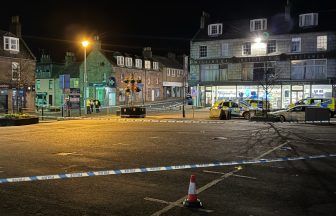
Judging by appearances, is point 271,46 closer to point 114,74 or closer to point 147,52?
point 114,74

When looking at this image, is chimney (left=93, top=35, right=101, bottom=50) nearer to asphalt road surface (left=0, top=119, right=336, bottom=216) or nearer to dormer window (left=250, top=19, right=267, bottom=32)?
dormer window (left=250, top=19, right=267, bottom=32)

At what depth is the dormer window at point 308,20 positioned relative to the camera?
46312mm

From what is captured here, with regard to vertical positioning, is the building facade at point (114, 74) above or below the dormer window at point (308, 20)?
below

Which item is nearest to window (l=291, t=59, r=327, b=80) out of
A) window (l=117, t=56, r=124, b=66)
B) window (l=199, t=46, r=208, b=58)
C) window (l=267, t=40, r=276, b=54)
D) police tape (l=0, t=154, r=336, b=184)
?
window (l=267, t=40, r=276, b=54)

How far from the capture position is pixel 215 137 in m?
18.0

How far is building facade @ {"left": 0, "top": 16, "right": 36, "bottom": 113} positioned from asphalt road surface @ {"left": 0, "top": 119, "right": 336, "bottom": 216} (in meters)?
31.0

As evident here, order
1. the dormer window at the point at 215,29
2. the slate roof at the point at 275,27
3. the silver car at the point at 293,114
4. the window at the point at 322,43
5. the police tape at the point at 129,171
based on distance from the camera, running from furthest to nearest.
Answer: the dormer window at the point at 215,29, the slate roof at the point at 275,27, the window at the point at 322,43, the silver car at the point at 293,114, the police tape at the point at 129,171

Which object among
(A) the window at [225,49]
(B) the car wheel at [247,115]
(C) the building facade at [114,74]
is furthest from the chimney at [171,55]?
(B) the car wheel at [247,115]

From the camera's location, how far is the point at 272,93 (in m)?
48.4

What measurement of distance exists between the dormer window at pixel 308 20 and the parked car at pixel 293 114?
847 inches

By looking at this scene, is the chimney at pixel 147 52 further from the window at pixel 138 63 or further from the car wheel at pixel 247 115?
the car wheel at pixel 247 115

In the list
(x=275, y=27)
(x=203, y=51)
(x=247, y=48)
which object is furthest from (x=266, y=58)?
(x=203, y=51)

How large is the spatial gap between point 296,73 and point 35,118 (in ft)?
107

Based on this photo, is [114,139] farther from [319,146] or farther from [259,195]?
[259,195]
